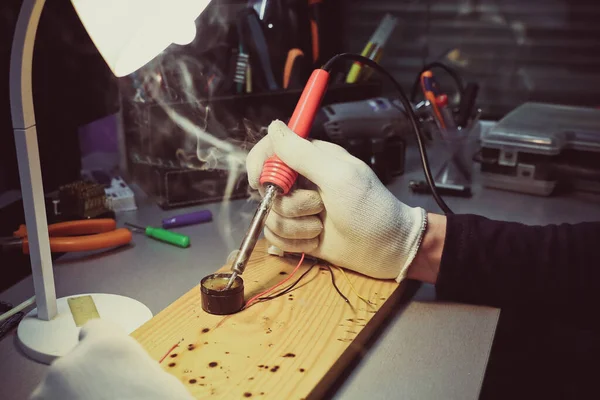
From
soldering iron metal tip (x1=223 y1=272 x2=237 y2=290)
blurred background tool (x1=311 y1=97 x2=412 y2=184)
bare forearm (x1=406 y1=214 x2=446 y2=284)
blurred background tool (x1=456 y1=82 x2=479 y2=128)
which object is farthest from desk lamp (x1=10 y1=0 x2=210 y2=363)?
blurred background tool (x1=456 y1=82 x2=479 y2=128)

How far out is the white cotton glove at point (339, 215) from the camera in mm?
786

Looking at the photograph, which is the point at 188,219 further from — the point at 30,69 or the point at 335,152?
the point at 30,69

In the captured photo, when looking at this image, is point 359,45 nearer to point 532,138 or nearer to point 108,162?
point 532,138

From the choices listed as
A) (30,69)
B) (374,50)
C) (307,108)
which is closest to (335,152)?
(307,108)

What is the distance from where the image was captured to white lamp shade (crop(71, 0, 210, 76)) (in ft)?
2.03

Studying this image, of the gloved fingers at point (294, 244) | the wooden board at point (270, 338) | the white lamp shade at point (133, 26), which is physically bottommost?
the wooden board at point (270, 338)

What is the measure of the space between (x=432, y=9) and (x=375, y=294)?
111 centimetres

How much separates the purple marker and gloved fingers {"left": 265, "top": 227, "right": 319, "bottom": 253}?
25 cm

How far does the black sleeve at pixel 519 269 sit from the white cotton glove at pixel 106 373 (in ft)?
1.35

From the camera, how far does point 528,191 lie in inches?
49.8

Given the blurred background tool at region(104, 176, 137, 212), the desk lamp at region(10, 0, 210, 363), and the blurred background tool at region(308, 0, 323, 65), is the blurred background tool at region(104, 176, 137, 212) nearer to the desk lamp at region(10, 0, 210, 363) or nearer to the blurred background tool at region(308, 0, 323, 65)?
the desk lamp at region(10, 0, 210, 363)

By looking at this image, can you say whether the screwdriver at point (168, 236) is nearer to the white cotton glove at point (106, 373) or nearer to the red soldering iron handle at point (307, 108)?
the red soldering iron handle at point (307, 108)

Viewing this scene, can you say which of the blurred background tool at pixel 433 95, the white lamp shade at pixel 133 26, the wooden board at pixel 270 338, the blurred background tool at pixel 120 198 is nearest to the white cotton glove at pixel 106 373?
the wooden board at pixel 270 338

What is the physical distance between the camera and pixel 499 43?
161 centimetres
